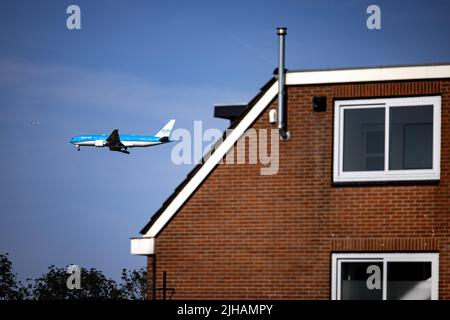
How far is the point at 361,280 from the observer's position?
2097 centimetres

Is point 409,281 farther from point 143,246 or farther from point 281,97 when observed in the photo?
point 143,246

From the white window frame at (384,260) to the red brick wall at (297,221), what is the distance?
4.3 inches

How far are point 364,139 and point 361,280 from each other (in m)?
2.86

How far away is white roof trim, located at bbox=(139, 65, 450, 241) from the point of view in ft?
69.1

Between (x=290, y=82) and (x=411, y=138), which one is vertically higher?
(x=290, y=82)

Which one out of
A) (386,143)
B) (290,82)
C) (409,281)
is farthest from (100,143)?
(409,281)

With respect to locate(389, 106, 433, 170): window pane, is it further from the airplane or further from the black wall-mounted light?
the airplane

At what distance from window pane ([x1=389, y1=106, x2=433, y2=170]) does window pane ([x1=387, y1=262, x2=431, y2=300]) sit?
1973 millimetres

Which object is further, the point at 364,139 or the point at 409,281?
the point at 364,139

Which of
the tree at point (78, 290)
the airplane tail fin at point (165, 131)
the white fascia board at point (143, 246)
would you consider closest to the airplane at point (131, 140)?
the airplane tail fin at point (165, 131)

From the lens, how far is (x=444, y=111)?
20.9 metres

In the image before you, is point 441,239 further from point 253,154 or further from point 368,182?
point 253,154

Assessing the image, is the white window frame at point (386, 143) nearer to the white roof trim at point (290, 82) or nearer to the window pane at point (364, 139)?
the window pane at point (364, 139)
